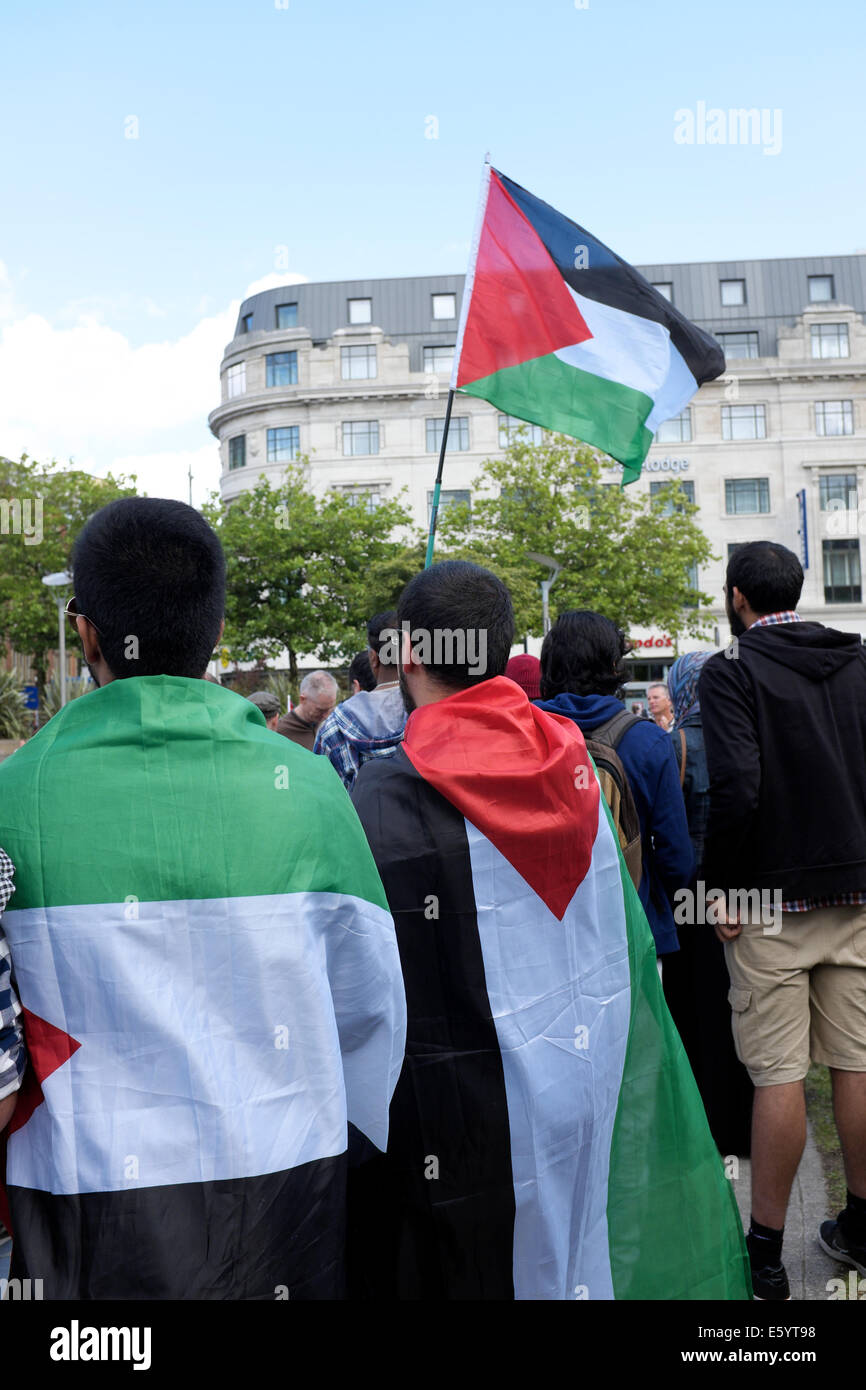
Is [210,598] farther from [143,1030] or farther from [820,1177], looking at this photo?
[820,1177]

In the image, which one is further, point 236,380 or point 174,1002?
point 236,380

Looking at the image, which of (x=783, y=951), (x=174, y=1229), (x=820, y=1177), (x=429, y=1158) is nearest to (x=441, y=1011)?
(x=429, y=1158)

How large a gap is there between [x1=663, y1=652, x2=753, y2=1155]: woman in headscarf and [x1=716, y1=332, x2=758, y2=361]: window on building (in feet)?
164

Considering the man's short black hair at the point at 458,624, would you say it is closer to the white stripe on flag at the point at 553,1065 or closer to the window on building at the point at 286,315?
the white stripe on flag at the point at 553,1065

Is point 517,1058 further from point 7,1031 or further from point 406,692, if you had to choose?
point 7,1031

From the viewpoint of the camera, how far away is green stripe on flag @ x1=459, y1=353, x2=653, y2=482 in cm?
600

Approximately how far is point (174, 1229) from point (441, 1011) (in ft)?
2.58

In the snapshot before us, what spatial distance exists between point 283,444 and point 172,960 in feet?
168

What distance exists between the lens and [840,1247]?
12.0ft

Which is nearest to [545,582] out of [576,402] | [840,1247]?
[576,402]

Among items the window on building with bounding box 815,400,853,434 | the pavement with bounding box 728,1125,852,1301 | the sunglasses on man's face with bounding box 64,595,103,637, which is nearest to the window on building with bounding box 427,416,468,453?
the window on building with bounding box 815,400,853,434

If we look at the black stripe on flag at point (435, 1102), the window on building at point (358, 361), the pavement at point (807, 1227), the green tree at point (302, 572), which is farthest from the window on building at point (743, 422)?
the black stripe on flag at point (435, 1102)

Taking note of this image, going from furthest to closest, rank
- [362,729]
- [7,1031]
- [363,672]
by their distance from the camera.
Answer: [363,672] → [362,729] → [7,1031]

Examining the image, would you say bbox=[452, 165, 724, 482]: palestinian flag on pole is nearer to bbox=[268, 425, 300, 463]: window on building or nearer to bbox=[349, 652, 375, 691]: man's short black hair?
bbox=[349, 652, 375, 691]: man's short black hair
